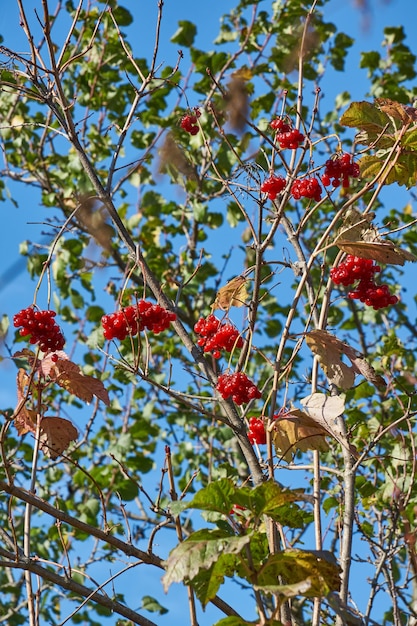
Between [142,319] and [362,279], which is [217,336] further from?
[362,279]

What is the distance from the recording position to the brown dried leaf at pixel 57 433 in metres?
2.10

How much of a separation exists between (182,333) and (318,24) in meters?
4.56

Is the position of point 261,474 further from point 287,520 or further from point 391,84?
point 391,84

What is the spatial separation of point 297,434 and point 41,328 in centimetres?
Result: 74

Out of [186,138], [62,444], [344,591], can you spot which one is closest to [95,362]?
[186,138]

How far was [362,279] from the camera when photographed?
2.21 m

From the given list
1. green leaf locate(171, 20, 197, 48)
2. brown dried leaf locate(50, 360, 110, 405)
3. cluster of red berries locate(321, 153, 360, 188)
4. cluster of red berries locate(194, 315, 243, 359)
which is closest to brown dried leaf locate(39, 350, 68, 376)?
brown dried leaf locate(50, 360, 110, 405)

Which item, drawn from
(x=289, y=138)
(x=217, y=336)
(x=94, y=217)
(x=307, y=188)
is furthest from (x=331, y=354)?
(x=94, y=217)

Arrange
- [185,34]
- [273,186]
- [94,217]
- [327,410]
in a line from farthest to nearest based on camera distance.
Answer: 1. [185,34]
2. [94,217]
3. [273,186]
4. [327,410]

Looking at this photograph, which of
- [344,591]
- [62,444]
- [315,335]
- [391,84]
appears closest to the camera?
[344,591]

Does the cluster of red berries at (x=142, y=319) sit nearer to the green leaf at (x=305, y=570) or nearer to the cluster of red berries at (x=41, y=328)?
the cluster of red berries at (x=41, y=328)

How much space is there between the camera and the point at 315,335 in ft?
6.22

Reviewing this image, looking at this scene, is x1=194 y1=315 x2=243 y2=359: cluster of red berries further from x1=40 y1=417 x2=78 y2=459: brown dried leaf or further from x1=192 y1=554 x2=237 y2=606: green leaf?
x1=192 y1=554 x2=237 y2=606: green leaf

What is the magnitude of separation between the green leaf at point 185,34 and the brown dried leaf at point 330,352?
4285mm
